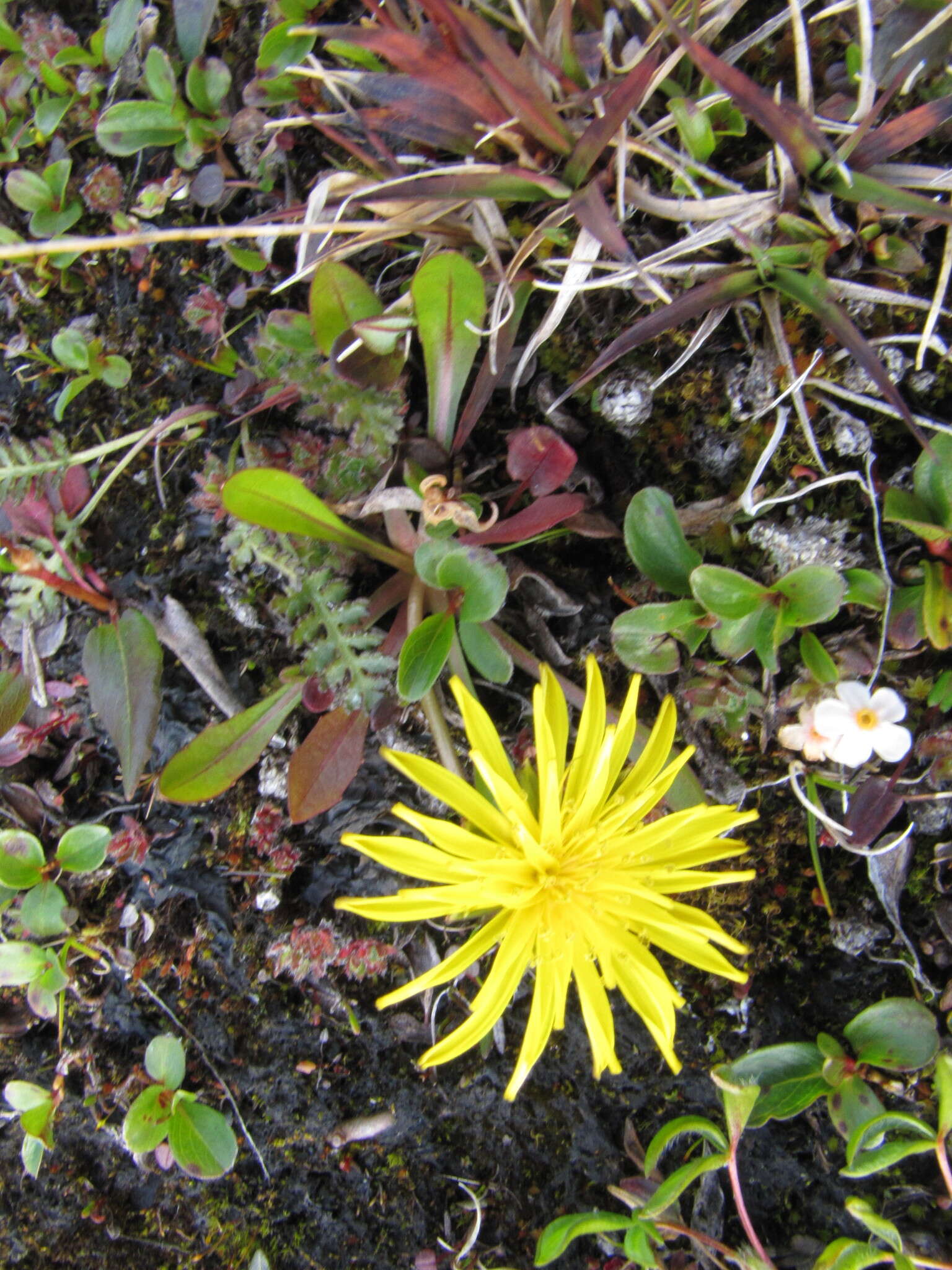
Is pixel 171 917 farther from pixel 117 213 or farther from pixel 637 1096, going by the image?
pixel 117 213

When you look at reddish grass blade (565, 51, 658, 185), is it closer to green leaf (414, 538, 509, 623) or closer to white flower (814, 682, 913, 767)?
green leaf (414, 538, 509, 623)

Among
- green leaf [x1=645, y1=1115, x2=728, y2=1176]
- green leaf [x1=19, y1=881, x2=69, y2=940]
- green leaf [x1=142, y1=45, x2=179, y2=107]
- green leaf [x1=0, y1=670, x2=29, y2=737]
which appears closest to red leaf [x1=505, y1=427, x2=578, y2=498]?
green leaf [x1=142, y1=45, x2=179, y2=107]

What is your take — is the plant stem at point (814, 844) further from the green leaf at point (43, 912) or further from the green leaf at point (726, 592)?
the green leaf at point (43, 912)

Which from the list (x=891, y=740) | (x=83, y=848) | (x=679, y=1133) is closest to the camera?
(x=891, y=740)

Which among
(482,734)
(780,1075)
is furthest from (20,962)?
(780,1075)

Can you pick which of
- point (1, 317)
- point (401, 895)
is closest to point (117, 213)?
point (1, 317)

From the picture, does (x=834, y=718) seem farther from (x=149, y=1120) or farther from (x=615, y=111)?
(x=149, y=1120)
